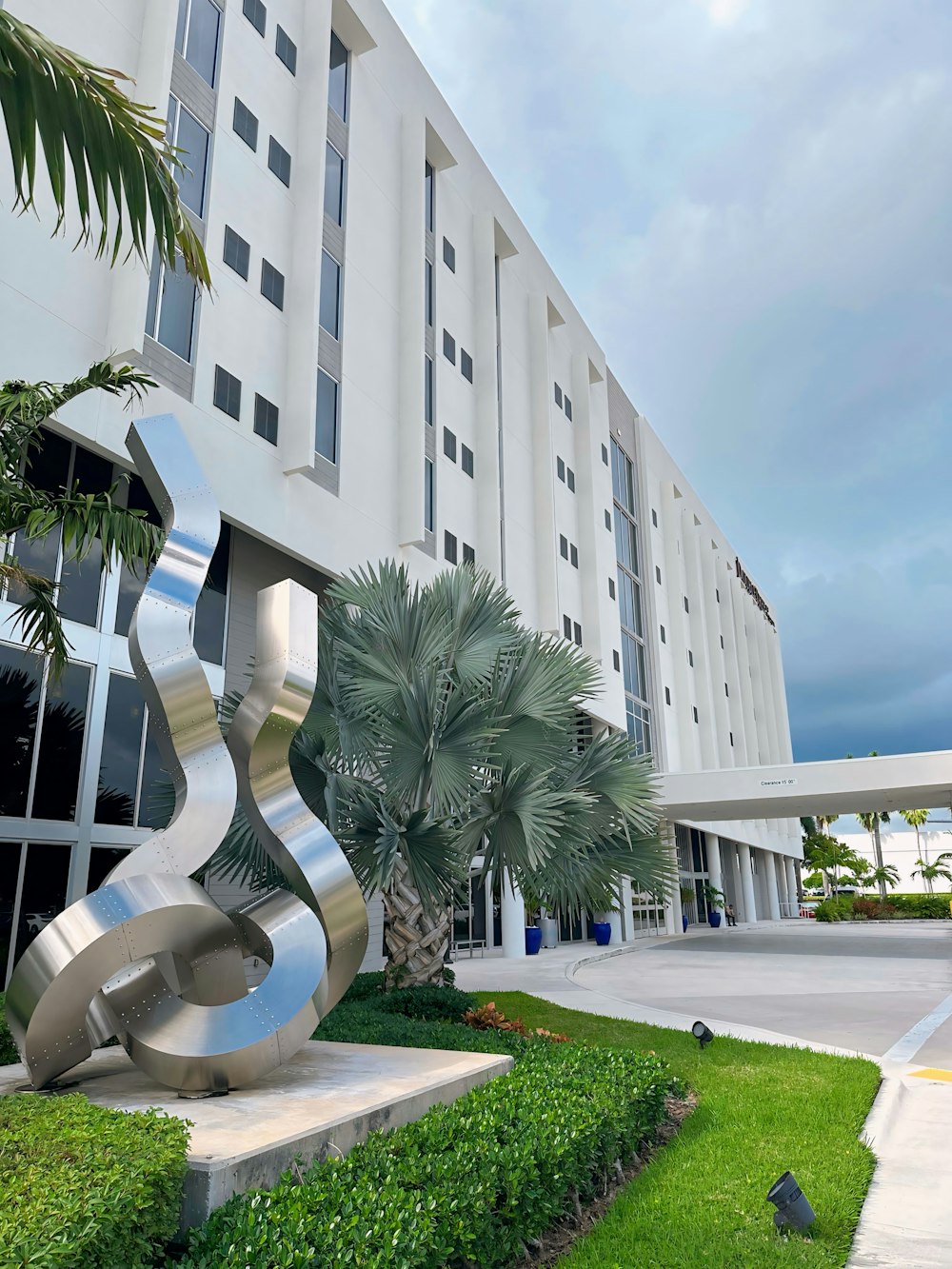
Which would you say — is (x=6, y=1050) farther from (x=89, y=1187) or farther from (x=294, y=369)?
(x=294, y=369)

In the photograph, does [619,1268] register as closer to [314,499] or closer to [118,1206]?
[118,1206]

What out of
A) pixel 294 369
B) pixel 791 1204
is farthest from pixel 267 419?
pixel 791 1204

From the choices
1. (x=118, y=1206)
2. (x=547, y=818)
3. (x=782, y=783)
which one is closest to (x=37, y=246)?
(x=547, y=818)

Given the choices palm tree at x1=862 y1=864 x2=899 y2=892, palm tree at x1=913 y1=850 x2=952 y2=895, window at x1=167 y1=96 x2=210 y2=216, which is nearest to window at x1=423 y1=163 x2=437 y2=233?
window at x1=167 y1=96 x2=210 y2=216

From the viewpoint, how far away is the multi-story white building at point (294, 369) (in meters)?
12.8

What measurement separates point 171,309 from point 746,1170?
13991 mm

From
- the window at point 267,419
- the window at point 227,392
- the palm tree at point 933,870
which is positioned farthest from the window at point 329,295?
the palm tree at point 933,870

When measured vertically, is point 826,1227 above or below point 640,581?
below

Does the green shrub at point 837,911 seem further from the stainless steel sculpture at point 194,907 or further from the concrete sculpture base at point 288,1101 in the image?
the stainless steel sculpture at point 194,907

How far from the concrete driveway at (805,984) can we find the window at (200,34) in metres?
18.0

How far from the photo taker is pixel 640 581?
38.9 meters

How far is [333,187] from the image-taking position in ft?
64.2

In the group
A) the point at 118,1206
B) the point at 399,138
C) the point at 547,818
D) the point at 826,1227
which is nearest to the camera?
the point at 118,1206

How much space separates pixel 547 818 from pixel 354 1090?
15.3 ft
